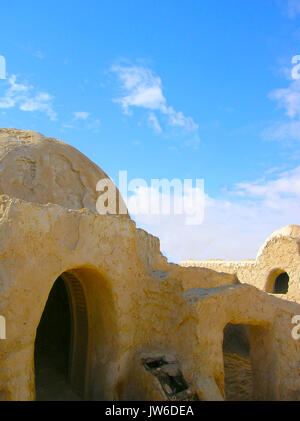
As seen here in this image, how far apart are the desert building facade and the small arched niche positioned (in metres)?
5.89

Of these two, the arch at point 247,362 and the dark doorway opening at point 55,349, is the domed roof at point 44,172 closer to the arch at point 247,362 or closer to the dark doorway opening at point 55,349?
the dark doorway opening at point 55,349

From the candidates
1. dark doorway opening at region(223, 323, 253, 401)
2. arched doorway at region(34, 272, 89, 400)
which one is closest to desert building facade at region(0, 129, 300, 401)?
arched doorway at region(34, 272, 89, 400)

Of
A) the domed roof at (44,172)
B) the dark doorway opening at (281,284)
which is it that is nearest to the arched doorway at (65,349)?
the domed roof at (44,172)

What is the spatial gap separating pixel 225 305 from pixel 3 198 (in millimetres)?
4097

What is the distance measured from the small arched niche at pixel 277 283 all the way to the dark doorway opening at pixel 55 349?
26.1ft

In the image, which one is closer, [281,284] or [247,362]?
[247,362]

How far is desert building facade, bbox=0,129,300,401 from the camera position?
15.9 ft

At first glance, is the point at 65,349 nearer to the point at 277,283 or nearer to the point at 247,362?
the point at 247,362

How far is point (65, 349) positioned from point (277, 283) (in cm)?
971

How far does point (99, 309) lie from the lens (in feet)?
20.8

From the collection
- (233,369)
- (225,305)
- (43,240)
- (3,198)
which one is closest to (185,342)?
(225,305)

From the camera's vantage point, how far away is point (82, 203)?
7703 millimetres

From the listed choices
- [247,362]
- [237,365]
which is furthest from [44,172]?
[247,362]
